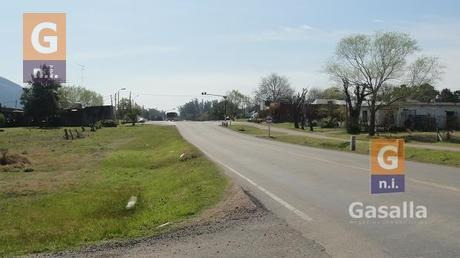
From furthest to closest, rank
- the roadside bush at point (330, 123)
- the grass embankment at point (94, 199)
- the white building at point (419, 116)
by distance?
the roadside bush at point (330, 123), the white building at point (419, 116), the grass embankment at point (94, 199)

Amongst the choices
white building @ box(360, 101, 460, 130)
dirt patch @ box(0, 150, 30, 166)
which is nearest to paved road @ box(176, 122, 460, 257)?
dirt patch @ box(0, 150, 30, 166)

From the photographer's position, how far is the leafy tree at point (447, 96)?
388ft

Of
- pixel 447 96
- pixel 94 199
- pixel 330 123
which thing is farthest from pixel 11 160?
pixel 447 96

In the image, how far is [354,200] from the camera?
1305 centimetres

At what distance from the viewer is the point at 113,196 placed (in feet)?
68.5

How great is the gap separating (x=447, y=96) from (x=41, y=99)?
8017 cm

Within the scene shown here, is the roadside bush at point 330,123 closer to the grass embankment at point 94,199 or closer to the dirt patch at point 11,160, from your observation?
the grass embankment at point 94,199

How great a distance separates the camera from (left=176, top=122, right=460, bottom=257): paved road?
840 centimetres

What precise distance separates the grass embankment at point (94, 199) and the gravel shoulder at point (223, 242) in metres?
0.96

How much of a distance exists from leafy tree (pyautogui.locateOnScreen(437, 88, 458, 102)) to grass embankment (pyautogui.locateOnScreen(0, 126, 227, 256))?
318 feet

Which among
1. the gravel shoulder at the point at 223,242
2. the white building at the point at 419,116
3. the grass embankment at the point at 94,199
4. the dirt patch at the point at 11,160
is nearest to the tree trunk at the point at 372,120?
the white building at the point at 419,116

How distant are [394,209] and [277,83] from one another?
154 m

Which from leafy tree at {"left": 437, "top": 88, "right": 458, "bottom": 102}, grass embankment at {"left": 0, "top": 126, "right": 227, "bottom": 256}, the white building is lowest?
grass embankment at {"left": 0, "top": 126, "right": 227, "bottom": 256}

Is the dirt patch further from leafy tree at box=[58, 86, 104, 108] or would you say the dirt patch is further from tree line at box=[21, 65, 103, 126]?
leafy tree at box=[58, 86, 104, 108]
